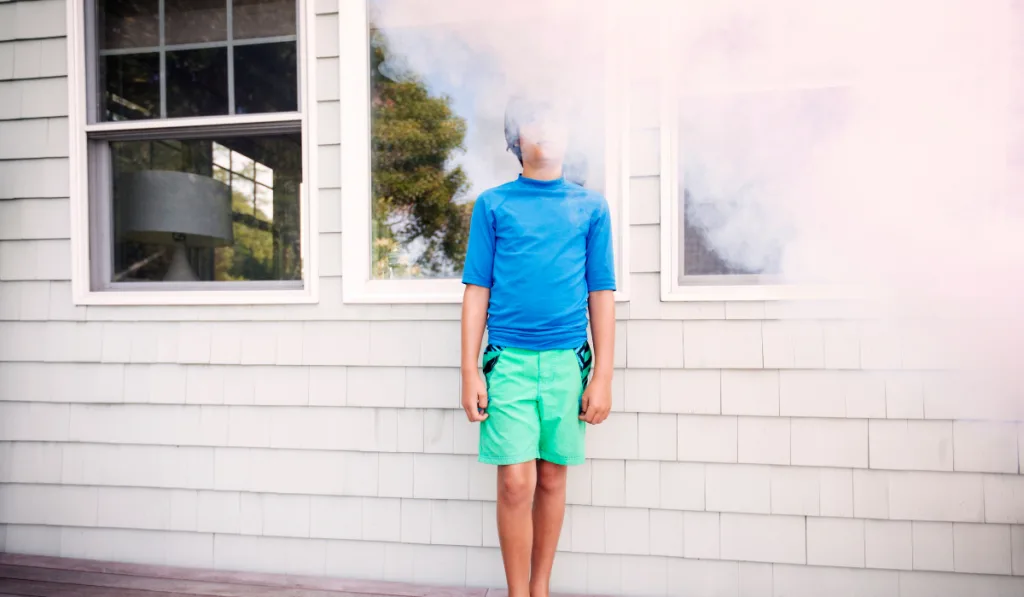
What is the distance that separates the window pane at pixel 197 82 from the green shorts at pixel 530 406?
1.54m

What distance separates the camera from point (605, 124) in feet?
6.61

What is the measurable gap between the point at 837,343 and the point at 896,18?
106 cm

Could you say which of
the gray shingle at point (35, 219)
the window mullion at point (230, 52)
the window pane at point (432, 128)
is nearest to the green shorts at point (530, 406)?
the window pane at point (432, 128)

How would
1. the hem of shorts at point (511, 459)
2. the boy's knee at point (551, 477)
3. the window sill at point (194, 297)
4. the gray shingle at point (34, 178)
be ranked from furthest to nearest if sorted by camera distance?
the gray shingle at point (34, 178) → the window sill at point (194, 297) → the boy's knee at point (551, 477) → the hem of shorts at point (511, 459)

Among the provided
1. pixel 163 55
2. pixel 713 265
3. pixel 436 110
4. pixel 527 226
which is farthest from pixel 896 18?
pixel 163 55

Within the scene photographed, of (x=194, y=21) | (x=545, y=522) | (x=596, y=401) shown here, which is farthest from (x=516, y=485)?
(x=194, y=21)

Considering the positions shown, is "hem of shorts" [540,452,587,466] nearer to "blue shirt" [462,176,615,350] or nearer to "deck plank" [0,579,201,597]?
"blue shirt" [462,176,615,350]

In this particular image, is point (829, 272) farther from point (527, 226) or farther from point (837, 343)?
point (527, 226)

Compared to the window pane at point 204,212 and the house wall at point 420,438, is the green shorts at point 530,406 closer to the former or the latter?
the house wall at point 420,438

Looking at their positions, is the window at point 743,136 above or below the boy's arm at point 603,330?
above

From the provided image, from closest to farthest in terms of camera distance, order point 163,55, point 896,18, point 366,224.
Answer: point 896,18 < point 366,224 < point 163,55

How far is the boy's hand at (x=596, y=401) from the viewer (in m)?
1.63

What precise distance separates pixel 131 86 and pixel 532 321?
76.2 inches

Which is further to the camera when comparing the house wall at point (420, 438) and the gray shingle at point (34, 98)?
the gray shingle at point (34, 98)
